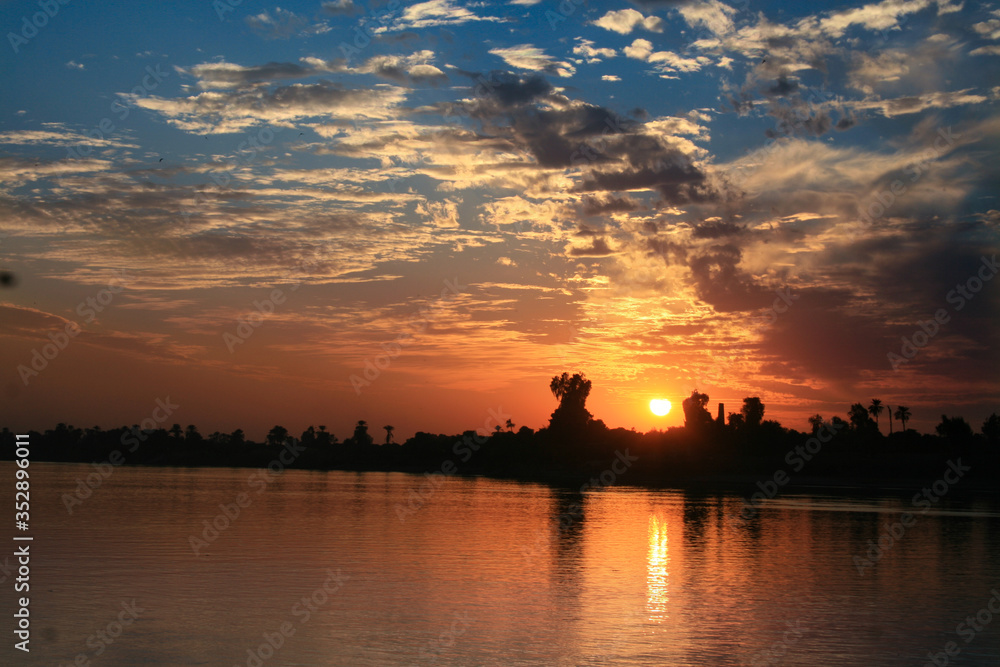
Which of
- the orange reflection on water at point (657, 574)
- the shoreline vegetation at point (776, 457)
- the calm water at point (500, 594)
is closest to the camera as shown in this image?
the calm water at point (500, 594)

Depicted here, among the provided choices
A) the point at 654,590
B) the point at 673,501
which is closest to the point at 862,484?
the point at 673,501

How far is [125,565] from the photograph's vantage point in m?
31.6

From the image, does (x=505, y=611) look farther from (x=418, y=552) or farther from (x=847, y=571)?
(x=847, y=571)

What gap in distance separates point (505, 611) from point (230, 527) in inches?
1177

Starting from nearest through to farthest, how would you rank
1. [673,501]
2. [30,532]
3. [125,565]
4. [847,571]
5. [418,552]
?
[125,565] < [847,571] < [418,552] < [30,532] < [673,501]
